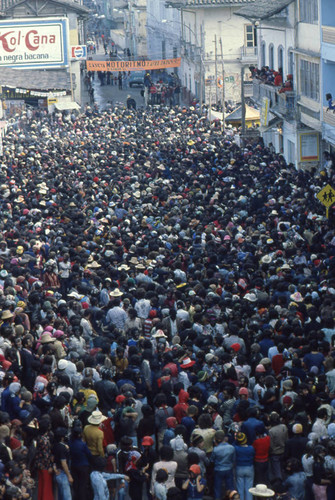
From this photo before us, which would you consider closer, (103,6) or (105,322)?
(105,322)

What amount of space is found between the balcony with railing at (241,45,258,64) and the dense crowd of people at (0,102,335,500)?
29081mm

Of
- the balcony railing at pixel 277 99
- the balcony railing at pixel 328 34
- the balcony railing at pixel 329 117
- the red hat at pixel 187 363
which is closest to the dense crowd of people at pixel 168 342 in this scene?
the red hat at pixel 187 363

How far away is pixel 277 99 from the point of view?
1492 inches

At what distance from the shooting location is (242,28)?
59.2 metres

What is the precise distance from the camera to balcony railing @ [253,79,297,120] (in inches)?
1420

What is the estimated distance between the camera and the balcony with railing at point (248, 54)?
59.2m

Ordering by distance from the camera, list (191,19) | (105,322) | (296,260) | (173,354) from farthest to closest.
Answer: (191,19) < (296,260) < (105,322) < (173,354)

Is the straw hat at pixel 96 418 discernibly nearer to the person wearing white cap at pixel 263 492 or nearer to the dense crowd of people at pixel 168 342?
the dense crowd of people at pixel 168 342

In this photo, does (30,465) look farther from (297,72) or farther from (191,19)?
(191,19)

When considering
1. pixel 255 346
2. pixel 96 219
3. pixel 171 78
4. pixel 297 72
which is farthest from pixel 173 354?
pixel 171 78

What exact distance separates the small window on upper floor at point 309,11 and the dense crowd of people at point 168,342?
5362 millimetres

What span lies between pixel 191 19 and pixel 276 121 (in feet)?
92.9

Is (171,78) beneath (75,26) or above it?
beneath

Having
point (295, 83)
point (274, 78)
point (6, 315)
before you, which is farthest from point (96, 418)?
point (274, 78)
